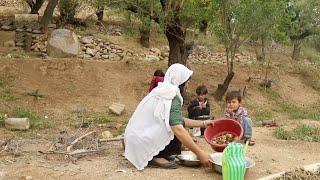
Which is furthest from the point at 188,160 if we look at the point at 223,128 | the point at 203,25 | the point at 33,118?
the point at 203,25

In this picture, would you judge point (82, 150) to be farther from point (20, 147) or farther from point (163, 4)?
point (163, 4)

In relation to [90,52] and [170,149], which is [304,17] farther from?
[170,149]

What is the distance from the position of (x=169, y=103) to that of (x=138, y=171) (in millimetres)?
741

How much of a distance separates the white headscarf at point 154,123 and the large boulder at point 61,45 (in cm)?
772

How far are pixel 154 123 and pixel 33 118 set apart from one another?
201 inches

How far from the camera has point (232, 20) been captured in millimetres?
11680

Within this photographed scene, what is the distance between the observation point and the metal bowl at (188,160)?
529cm

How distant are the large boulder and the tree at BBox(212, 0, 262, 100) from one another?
3548mm

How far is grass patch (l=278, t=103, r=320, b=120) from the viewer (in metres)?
11.5

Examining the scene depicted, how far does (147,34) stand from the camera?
52.0 ft

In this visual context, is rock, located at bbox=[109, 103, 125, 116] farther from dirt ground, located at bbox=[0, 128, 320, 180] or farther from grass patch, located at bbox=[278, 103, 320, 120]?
dirt ground, located at bbox=[0, 128, 320, 180]

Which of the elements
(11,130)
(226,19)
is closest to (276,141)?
(11,130)

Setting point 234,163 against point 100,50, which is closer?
point 234,163

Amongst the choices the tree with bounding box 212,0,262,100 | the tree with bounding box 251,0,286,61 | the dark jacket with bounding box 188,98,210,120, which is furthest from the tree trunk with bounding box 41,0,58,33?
the dark jacket with bounding box 188,98,210,120
